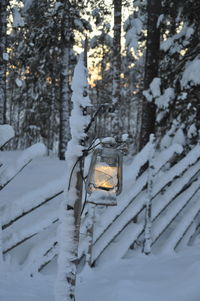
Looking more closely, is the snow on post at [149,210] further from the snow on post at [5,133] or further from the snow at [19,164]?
the snow on post at [5,133]

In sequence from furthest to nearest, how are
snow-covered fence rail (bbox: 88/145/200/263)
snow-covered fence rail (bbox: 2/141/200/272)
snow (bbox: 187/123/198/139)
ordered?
1. snow (bbox: 187/123/198/139)
2. snow-covered fence rail (bbox: 88/145/200/263)
3. snow-covered fence rail (bbox: 2/141/200/272)

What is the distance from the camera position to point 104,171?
2504 mm

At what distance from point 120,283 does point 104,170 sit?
5.31ft

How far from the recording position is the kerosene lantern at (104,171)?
2488 mm

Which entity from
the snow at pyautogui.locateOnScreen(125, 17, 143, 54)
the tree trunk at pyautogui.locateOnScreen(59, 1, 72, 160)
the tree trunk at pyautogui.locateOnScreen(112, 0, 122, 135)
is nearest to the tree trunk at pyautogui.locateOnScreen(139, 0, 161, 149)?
the tree trunk at pyautogui.locateOnScreen(112, 0, 122, 135)

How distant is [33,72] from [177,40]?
38.8 feet

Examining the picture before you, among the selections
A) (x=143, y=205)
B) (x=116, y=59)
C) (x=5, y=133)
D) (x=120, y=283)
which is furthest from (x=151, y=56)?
(x=120, y=283)

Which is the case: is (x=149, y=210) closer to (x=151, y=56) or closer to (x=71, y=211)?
(x=71, y=211)

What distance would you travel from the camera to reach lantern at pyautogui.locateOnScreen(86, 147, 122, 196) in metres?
2.49

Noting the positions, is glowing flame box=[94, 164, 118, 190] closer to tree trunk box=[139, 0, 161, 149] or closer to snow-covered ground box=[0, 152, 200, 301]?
snow-covered ground box=[0, 152, 200, 301]

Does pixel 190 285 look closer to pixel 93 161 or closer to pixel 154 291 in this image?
pixel 154 291

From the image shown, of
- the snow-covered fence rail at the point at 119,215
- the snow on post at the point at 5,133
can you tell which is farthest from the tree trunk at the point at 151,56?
the snow on post at the point at 5,133

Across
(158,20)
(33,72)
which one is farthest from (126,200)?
(33,72)

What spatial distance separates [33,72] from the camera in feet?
60.2
